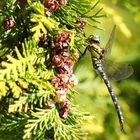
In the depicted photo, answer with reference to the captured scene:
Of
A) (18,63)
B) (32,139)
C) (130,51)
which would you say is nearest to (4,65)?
(18,63)

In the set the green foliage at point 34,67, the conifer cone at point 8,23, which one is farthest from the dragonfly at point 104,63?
the conifer cone at point 8,23

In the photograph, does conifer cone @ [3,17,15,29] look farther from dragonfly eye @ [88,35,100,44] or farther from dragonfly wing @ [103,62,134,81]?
dragonfly wing @ [103,62,134,81]

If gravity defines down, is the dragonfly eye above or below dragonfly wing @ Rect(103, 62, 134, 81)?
above

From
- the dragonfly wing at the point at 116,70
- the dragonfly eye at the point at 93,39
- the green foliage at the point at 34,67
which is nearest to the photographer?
the green foliage at the point at 34,67

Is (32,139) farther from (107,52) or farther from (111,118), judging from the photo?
(111,118)

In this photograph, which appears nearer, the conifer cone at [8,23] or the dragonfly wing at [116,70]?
the conifer cone at [8,23]

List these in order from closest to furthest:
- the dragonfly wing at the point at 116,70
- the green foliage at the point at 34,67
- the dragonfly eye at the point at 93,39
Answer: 1. the green foliage at the point at 34,67
2. the dragonfly eye at the point at 93,39
3. the dragonfly wing at the point at 116,70

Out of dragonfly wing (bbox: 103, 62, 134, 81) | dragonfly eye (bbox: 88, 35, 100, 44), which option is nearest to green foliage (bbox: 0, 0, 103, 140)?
dragonfly eye (bbox: 88, 35, 100, 44)

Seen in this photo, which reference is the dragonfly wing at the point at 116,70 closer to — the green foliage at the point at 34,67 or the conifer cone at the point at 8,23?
the green foliage at the point at 34,67

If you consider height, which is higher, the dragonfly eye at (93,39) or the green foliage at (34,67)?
the dragonfly eye at (93,39)
